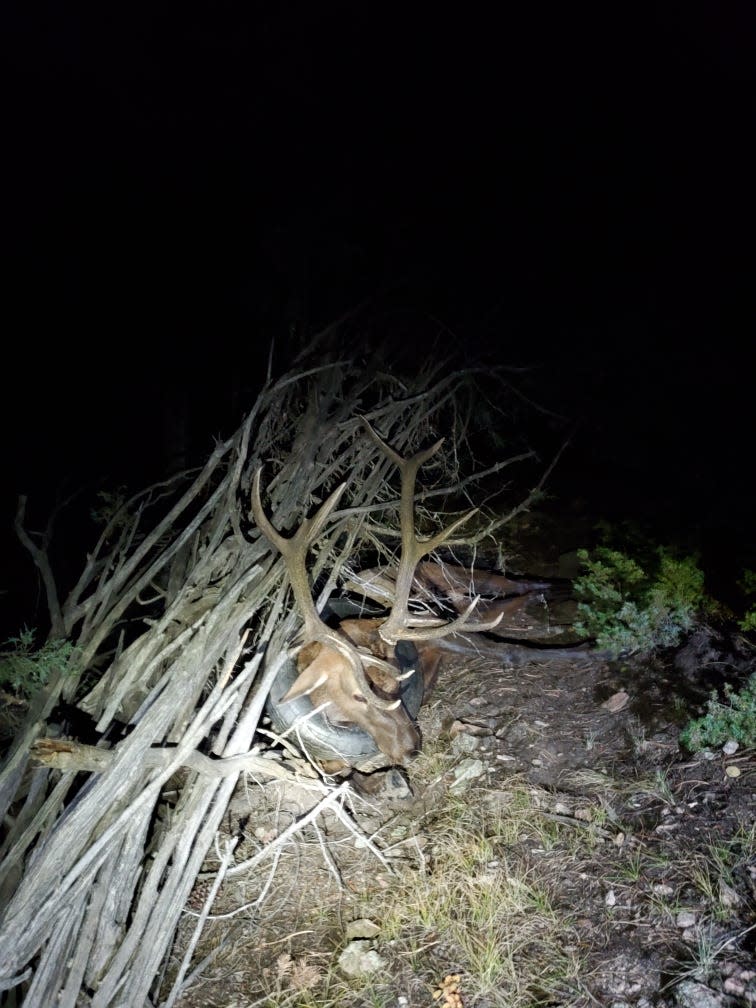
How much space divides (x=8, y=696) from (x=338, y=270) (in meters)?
3.82

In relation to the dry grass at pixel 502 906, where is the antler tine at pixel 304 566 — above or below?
above

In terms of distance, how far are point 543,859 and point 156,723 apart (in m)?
1.84

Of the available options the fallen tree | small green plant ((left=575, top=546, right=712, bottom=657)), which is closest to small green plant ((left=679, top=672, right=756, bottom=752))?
small green plant ((left=575, top=546, right=712, bottom=657))

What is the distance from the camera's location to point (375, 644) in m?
3.93

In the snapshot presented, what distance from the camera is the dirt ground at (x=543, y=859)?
2.32 meters

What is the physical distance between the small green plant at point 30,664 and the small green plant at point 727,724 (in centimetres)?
303

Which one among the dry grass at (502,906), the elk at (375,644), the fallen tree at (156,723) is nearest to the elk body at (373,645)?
the elk at (375,644)

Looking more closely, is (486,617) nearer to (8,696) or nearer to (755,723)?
(755,723)

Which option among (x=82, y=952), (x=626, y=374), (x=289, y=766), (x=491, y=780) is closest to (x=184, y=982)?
(x=82, y=952)

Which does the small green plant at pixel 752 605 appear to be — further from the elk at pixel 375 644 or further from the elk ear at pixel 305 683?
the elk ear at pixel 305 683

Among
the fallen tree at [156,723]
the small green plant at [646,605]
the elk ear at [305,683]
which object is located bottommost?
the small green plant at [646,605]

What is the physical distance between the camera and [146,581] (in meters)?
3.51

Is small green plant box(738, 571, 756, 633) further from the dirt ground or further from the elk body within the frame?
the elk body

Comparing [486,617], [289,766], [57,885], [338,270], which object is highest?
[338,270]
